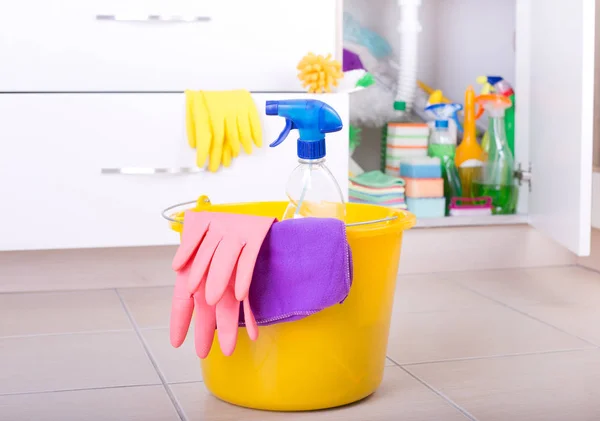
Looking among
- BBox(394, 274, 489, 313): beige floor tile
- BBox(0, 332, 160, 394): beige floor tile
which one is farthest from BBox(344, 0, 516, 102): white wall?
BBox(0, 332, 160, 394): beige floor tile

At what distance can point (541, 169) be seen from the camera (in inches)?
72.2

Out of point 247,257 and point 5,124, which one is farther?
point 5,124

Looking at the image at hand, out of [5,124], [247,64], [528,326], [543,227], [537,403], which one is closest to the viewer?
[537,403]

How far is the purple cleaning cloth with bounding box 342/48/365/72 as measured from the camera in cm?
199

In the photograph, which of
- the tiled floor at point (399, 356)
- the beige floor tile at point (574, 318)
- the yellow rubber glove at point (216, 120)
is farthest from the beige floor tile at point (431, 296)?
the yellow rubber glove at point (216, 120)

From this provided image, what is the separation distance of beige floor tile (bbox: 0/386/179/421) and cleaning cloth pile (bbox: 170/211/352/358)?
0.53 feet

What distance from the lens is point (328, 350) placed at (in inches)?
38.7

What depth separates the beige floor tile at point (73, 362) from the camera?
3.71ft

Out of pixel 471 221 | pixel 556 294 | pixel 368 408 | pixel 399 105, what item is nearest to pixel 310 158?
pixel 368 408

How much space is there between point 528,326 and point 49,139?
0.91 meters

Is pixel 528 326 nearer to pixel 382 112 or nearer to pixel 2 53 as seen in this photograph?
pixel 382 112

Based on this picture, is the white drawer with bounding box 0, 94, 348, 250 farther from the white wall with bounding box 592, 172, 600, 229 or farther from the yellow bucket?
the white wall with bounding box 592, 172, 600, 229

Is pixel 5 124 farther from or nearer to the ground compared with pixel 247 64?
nearer to the ground

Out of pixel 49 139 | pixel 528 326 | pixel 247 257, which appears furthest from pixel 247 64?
pixel 247 257
